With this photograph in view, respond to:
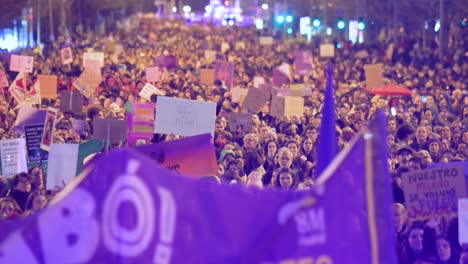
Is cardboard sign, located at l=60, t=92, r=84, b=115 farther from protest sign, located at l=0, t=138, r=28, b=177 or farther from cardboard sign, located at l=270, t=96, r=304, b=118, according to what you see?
protest sign, located at l=0, t=138, r=28, b=177

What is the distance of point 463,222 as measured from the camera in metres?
8.09

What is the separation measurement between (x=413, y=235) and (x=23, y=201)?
3219 millimetres

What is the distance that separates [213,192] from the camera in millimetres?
4551

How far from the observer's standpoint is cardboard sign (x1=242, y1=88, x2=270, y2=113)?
18.6 meters

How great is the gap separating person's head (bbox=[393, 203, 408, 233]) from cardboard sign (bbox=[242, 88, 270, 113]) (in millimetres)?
10027

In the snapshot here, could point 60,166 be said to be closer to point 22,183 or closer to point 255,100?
point 22,183

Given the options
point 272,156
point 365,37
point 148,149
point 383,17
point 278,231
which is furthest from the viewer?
point 383,17

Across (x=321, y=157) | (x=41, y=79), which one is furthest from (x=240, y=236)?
(x=41, y=79)

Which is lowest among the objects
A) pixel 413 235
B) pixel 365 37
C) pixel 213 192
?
pixel 413 235

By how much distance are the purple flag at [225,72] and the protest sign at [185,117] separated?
11946mm

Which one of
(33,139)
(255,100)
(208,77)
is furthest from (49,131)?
(208,77)

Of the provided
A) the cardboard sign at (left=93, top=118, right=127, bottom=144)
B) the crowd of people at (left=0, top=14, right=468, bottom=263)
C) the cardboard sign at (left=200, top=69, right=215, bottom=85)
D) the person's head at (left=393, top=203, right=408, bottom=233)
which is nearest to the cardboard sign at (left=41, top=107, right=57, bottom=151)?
Answer: the crowd of people at (left=0, top=14, right=468, bottom=263)

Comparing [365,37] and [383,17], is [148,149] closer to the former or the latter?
[365,37]

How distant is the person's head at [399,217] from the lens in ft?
28.0
